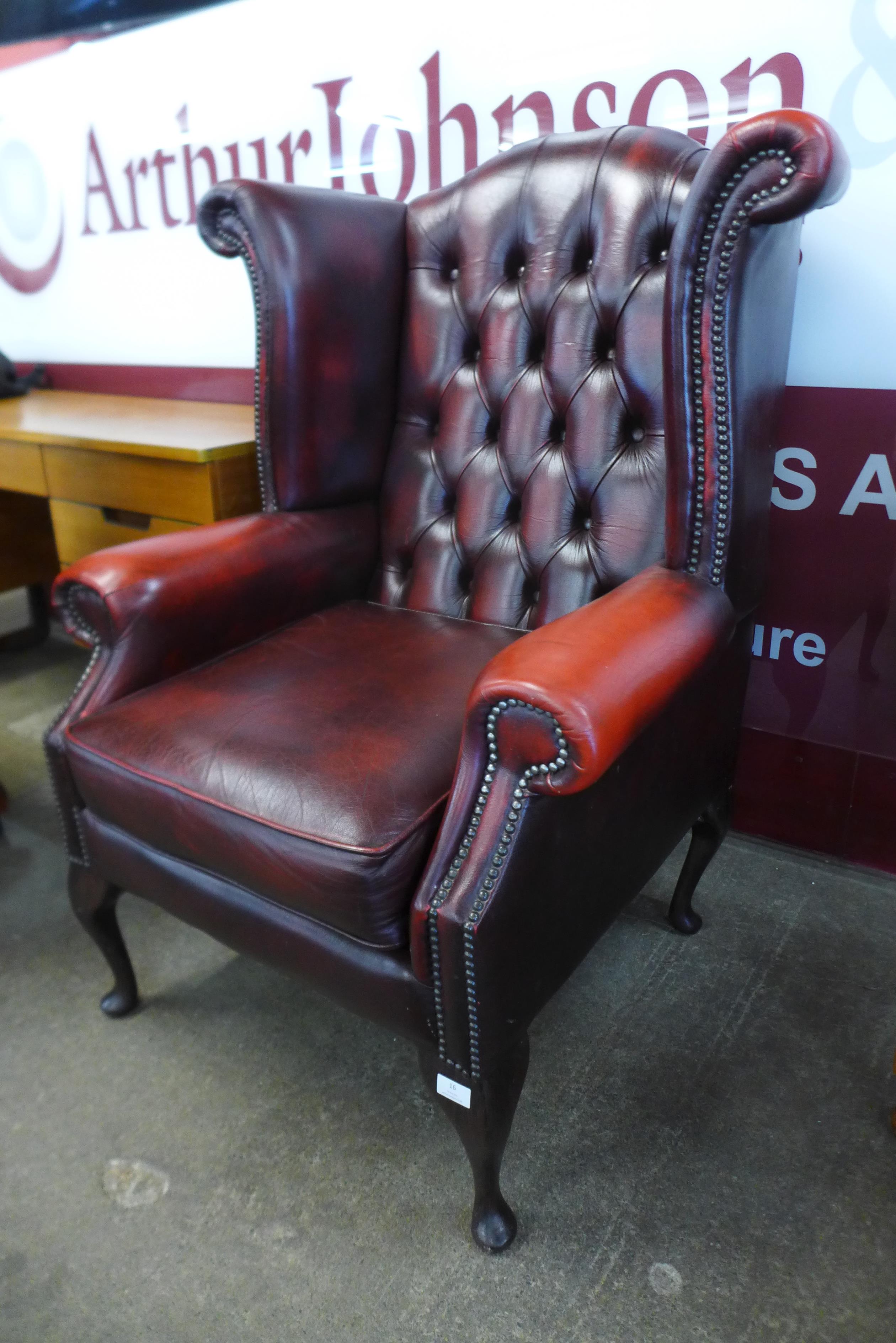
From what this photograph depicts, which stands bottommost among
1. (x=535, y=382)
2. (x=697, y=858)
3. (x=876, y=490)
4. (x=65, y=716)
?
(x=697, y=858)

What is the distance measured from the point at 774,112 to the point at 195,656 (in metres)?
0.98

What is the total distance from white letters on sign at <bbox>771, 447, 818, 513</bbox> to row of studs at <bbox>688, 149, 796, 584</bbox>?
467 mm

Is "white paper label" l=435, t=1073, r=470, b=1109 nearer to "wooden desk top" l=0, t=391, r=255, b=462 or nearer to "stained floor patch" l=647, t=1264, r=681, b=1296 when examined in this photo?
"stained floor patch" l=647, t=1264, r=681, b=1296

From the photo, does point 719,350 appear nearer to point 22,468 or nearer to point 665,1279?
point 665,1279

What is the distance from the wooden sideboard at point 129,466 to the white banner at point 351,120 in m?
0.31

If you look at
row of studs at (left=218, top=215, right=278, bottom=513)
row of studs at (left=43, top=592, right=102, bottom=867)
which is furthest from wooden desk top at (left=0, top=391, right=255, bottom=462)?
row of studs at (left=43, top=592, right=102, bottom=867)

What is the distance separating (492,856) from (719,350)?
24.7 inches

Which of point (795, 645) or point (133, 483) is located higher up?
point (133, 483)

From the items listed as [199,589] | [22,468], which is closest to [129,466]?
[22,468]

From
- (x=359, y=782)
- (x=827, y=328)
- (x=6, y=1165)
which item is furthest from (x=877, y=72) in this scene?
(x=6, y=1165)

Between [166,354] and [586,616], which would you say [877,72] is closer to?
[586,616]

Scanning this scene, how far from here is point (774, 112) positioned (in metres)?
0.87

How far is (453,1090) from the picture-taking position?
953 mm

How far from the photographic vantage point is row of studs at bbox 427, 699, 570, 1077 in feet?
2.64
